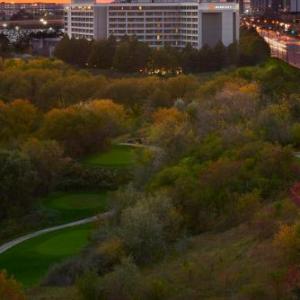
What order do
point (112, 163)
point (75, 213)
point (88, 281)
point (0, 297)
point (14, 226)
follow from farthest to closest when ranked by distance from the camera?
point (112, 163) < point (75, 213) < point (14, 226) < point (88, 281) < point (0, 297)

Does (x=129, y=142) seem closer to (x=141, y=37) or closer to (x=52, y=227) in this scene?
(x=52, y=227)

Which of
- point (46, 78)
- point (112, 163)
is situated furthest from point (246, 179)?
point (46, 78)

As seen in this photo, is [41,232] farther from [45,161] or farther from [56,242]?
[45,161]

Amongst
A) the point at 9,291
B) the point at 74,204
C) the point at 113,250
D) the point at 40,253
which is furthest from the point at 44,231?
the point at 9,291

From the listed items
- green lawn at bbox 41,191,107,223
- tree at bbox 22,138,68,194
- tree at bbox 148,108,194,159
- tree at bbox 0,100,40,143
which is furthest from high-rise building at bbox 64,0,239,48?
tree at bbox 22,138,68,194

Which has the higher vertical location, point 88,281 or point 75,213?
point 88,281
